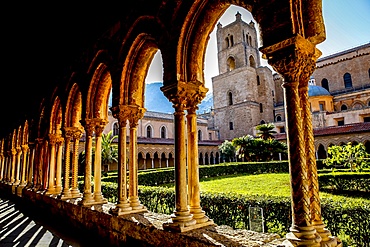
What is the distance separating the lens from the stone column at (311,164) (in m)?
2.29

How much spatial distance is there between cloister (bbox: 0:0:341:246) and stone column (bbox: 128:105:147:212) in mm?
17

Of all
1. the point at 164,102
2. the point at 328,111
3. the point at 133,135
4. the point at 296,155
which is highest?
the point at 164,102

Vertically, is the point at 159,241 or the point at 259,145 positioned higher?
the point at 259,145

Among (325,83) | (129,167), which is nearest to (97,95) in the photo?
(129,167)

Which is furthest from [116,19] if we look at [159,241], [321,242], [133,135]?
[321,242]

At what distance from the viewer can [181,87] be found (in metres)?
3.68

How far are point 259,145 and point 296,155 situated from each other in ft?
76.6

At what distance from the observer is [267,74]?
4019cm

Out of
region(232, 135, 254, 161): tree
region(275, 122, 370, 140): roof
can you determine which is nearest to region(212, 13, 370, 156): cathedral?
region(275, 122, 370, 140): roof

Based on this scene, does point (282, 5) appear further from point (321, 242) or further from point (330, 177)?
point (330, 177)

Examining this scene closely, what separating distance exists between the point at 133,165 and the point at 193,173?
1.44m

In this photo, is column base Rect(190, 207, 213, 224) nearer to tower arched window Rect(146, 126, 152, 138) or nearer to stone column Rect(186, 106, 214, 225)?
stone column Rect(186, 106, 214, 225)

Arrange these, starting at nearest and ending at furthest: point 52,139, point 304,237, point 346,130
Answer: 1. point 304,237
2. point 52,139
3. point 346,130

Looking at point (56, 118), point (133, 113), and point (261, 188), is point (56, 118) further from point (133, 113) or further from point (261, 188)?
point (261, 188)
